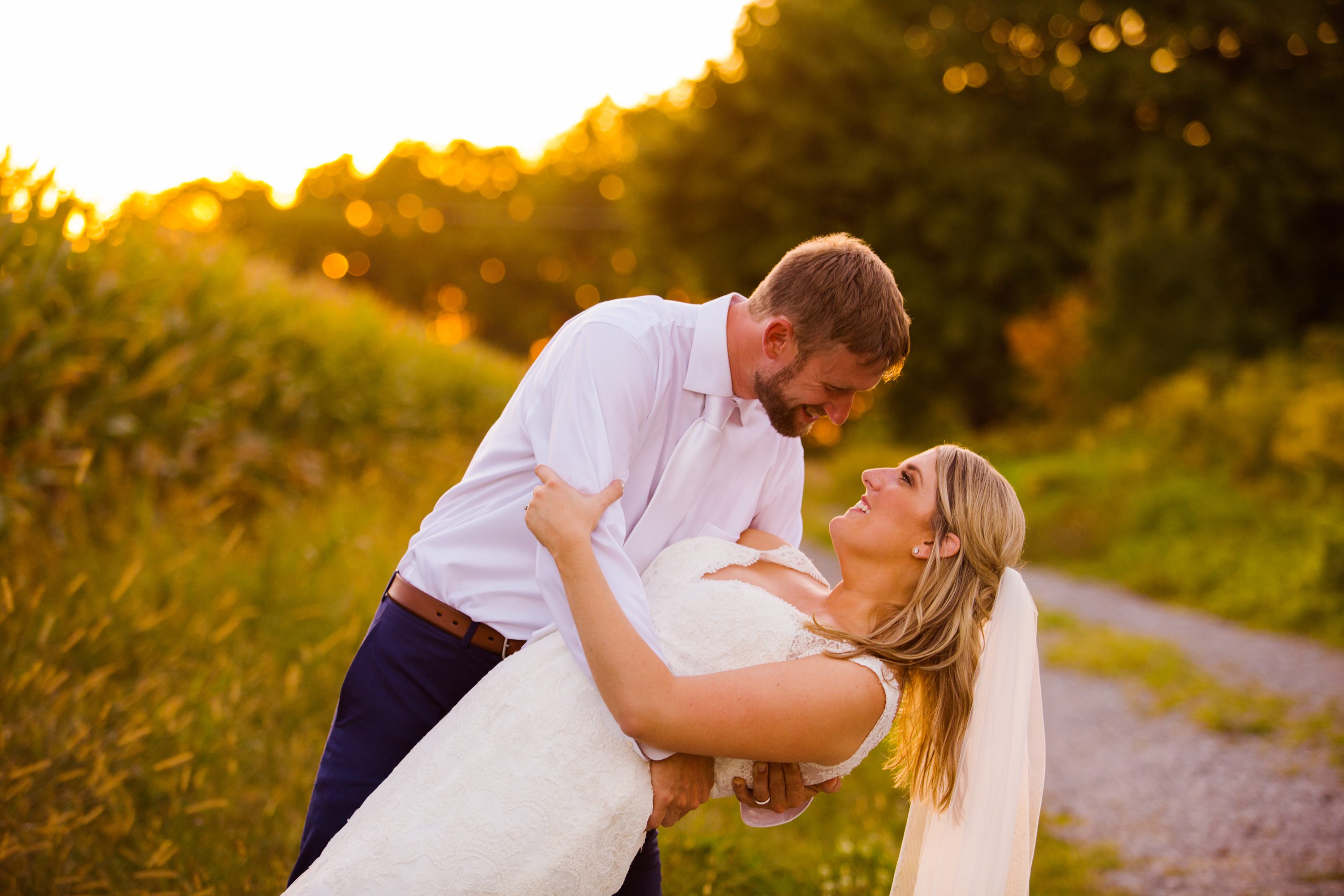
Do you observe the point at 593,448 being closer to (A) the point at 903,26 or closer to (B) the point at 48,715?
(B) the point at 48,715

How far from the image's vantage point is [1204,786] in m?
5.84

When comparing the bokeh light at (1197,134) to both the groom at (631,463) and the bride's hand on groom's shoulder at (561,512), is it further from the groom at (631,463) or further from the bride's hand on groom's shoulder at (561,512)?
the bride's hand on groom's shoulder at (561,512)

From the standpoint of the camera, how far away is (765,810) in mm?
2469

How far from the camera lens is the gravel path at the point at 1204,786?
15.5 feet

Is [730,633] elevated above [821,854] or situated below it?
above

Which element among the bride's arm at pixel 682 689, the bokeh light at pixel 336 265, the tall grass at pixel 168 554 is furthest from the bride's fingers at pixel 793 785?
the bokeh light at pixel 336 265

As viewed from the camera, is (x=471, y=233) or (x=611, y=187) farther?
(x=471, y=233)

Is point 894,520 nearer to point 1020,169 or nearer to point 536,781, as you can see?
point 536,781

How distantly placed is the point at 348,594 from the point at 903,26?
85.6ft

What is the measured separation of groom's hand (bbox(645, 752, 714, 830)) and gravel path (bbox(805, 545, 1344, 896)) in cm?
320

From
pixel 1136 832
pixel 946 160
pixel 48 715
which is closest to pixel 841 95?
pixel 946 160

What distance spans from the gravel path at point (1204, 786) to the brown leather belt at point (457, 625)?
3.50 meters

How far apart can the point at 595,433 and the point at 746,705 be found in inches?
27.2

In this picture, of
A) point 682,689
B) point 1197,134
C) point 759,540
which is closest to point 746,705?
point 682,689
